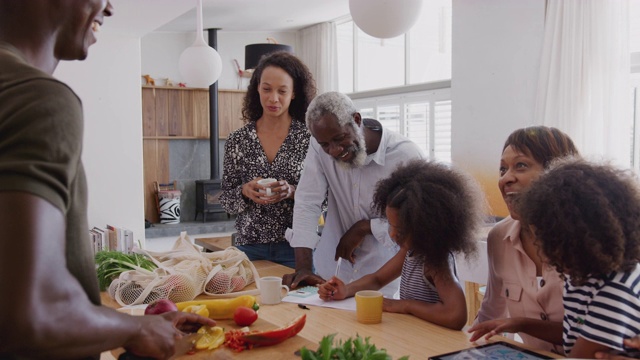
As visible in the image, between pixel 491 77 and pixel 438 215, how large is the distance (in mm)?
4334

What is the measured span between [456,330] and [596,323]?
0.47 metres

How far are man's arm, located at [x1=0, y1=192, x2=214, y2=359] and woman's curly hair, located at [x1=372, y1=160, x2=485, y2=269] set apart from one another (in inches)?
45.9

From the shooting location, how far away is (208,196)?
A: 30.9ft

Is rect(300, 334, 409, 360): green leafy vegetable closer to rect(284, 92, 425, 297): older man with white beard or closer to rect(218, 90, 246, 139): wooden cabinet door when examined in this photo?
rect(284, 92, 425, 297): older man with white beard

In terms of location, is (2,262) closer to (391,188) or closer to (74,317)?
(74,317)

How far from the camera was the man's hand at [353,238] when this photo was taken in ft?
7.79

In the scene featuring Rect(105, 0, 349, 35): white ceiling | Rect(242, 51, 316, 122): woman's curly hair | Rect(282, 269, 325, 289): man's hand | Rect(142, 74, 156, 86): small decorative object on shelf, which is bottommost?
Rect(282, 269, 325, 289): man's hand

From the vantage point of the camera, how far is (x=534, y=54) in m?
5.38

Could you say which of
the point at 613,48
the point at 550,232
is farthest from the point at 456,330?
the point at 613,48

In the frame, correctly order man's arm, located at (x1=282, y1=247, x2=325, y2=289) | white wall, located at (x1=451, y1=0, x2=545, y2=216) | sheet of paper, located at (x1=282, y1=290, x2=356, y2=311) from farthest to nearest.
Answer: white wall, located at (x1=451, y1=0, x2=545, y2=216), man's arm, located at (x1=282, y1=247, x2=325, y2=289), sheet of paper, located at (x1=282, y1=290, x2=356, y2=311)

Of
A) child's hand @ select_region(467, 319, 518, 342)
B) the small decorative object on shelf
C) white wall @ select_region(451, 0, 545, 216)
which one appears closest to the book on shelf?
child's hand @ select_region(467, 319, 518, 342)

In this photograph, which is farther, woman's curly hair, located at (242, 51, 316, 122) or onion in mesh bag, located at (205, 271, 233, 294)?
woman's curly hair, located at (242, 51, 316, 122)

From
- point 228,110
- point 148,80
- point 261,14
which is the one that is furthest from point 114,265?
point 228,110

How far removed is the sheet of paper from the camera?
1964 mm
